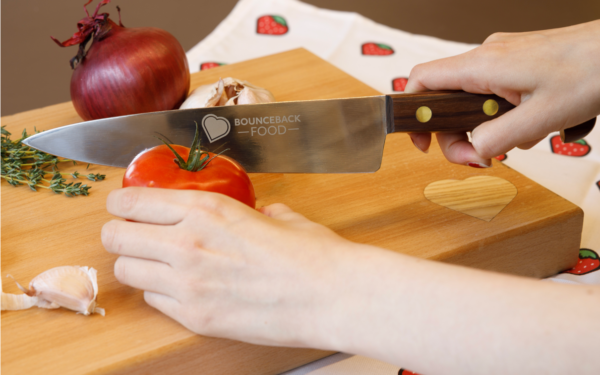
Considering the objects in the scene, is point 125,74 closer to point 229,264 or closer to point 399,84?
point 229,264

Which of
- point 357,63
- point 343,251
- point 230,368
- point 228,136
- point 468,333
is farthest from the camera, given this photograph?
point 357,63

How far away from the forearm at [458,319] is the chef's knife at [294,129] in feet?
1.12

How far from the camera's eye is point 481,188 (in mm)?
965

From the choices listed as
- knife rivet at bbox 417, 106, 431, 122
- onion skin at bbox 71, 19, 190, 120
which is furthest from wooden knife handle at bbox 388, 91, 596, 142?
onion skin at bbox 71, 19, 190, 120

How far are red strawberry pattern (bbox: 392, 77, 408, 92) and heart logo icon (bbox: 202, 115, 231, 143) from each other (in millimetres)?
876

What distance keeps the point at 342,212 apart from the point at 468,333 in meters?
0.45

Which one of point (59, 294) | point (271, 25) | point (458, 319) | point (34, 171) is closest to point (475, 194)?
point (458, 319)

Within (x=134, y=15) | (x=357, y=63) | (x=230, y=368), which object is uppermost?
(x=134, y=15)

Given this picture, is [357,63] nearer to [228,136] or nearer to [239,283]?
[228,136]

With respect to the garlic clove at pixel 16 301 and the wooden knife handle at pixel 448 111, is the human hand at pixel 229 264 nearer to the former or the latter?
the garlic clove at pixel 16 301

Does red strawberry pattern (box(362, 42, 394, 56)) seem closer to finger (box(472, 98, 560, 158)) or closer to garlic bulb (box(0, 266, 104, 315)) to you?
finger (box(472, 98, 560, 158))

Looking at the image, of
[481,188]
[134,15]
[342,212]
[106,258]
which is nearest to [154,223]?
[106,258]

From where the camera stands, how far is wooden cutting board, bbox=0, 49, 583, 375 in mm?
685

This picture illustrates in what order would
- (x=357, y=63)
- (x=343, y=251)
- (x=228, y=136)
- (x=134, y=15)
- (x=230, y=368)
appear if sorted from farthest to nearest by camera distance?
1. (x=134, y=15)
2. (x=357, y=63)
3. (x=228, y=136)
4. (x=230, y=368)
5. (x=343, y=251)
